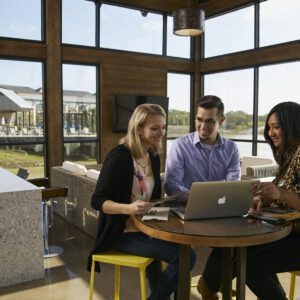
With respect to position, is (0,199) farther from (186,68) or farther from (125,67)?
(186,68)

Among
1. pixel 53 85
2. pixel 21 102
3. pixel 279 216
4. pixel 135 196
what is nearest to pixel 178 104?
pixel 53 85

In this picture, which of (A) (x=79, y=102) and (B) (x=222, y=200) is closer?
(B) (x=222, y=200)

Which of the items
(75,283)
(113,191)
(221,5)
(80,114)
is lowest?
(75,283)

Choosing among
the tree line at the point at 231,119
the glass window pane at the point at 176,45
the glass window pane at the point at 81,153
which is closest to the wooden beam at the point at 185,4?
the glass window pane at the point at 176,45

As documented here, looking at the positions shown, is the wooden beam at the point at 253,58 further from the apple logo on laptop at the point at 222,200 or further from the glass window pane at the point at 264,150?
the apple logo on laptop at the point at 222,200

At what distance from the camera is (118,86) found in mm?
7574

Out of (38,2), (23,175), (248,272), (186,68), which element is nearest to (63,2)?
(38,2)

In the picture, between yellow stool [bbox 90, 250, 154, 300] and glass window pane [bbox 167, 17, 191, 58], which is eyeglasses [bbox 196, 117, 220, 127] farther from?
glass window pane [bbox 167, 17, 191, 58]

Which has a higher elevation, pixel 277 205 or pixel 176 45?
pixel 176 45

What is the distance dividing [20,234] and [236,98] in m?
6.07

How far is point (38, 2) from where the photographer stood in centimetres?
676

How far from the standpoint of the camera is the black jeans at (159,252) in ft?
6.04

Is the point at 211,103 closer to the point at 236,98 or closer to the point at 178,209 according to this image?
the point at 178,209

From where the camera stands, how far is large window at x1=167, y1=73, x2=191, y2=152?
8.48 metres
